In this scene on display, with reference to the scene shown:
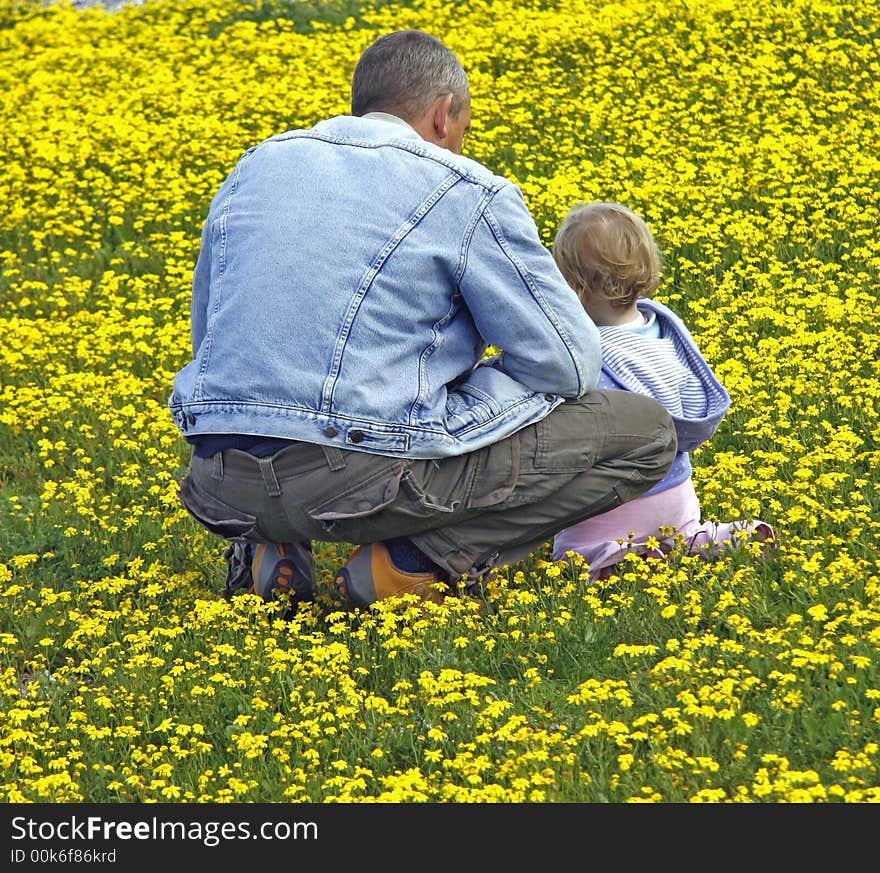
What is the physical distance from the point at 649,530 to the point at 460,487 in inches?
31.9

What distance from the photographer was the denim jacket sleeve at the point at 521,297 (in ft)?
14.6

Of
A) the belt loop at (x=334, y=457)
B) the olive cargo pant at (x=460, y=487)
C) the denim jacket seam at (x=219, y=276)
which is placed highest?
the denim jacket seam at (x=219, y=276)

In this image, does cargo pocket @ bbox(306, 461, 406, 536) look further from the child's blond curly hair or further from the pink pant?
the child's blond curly hair

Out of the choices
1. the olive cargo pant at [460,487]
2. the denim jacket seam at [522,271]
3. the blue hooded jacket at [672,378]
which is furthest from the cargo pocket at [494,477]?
the blue hooded jacket at [672,378]

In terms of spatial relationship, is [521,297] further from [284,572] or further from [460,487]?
[284,572]

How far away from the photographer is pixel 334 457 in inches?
174

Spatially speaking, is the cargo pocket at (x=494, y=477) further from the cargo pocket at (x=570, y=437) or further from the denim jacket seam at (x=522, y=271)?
the denim jacket seam at (x=522, y=271)

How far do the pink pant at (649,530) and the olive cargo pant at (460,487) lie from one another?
6.0 inches

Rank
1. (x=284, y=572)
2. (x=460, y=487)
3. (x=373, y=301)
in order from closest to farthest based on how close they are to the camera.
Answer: (x=373, y=301) < (x=460, y=487) < (x=284, y=572)

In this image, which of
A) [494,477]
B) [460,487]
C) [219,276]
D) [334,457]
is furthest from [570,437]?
[219,276]

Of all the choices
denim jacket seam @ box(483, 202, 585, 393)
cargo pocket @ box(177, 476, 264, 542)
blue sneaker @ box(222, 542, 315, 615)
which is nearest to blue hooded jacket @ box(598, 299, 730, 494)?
denim jacket seam @ box(483, 202, 585, 393)

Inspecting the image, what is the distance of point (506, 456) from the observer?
15.1 ft

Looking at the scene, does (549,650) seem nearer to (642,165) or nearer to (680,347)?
(680,347)

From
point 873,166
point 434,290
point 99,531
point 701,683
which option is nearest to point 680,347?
point 434,290
